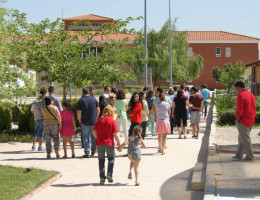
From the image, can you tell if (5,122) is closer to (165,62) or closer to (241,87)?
(241,87)

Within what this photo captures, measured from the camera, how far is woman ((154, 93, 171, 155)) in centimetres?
1499

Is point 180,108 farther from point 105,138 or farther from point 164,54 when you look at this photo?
point 164,54

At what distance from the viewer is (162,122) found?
1508 centimetres

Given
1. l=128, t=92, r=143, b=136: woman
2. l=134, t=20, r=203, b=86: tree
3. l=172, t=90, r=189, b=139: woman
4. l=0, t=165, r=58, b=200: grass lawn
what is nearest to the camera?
l=0, t=165, r=58, b=200: grass lawn

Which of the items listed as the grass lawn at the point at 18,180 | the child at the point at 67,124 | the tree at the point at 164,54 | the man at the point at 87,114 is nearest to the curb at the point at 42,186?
the grass lawn at the point at 18,180

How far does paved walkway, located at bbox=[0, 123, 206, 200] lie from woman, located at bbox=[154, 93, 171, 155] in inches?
12.3

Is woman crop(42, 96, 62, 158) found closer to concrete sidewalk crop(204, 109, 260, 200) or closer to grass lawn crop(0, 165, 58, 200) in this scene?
grass lawn crop(0, 165, 58, 200)

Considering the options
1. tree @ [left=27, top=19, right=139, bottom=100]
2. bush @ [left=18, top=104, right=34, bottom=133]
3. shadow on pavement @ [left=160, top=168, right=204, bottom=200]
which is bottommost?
shadow on pavement @ [left=160, top=168, right=204, bottom=200]

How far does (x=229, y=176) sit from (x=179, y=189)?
3.11ft

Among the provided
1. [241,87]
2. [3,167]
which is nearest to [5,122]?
[3,167]

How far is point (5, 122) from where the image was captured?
21.3 m

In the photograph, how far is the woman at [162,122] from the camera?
1499 centimetres

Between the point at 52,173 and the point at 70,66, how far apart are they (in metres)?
9.03

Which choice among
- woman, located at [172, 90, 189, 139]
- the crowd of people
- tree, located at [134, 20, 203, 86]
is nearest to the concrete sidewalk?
the crowd of people
